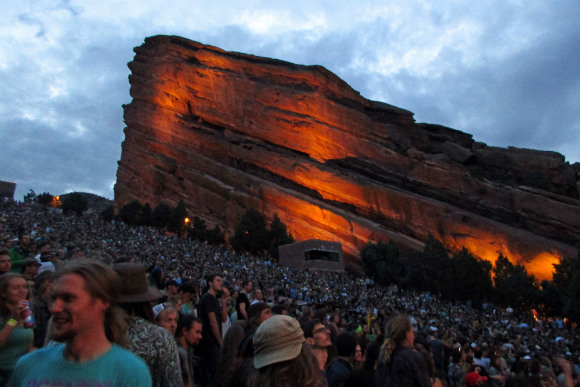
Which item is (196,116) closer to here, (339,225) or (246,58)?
(246,58)

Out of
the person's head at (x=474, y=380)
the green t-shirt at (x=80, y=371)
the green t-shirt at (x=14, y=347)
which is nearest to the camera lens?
the green t-shirt at (x=80, y=371)

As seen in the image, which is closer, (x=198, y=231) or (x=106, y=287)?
(x=106, y=287)

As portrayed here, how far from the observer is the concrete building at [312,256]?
47688mm

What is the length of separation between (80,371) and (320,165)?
64.0m

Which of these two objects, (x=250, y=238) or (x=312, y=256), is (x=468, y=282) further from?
(x=250, y=238)

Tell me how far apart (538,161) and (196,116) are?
2048 inches

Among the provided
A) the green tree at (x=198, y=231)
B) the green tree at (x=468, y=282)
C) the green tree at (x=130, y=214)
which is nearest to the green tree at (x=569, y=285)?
the green tree at (x=468, y=282)

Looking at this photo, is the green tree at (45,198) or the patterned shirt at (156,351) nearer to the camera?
the patterned shirt at (156,351)

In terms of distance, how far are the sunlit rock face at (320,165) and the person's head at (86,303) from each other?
5541cm

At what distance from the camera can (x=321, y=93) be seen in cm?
6838

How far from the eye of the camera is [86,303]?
2.32 m

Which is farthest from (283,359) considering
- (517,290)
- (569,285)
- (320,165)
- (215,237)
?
(320,165)

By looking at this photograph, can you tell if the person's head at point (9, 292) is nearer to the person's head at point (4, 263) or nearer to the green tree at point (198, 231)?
the person's head at point (4, 263)

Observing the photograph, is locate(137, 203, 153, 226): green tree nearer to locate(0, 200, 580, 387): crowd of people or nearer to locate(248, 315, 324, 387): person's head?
locate(0, 200, 580, 387): crowd of people
